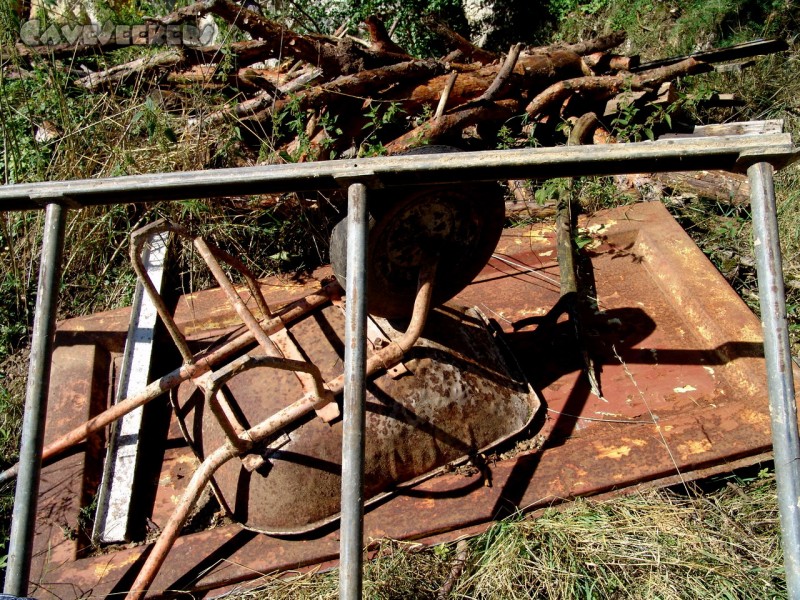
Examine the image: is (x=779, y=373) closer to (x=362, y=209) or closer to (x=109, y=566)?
(x=362, y=209)

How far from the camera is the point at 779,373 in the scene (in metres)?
1.61

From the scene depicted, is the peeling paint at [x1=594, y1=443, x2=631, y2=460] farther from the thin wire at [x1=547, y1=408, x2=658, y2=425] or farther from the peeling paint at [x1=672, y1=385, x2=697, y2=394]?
the peeling paint at [x1=672, y1=385, x2=697, y2=394]

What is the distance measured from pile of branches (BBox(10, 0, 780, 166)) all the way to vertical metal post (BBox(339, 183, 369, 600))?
2338 mm

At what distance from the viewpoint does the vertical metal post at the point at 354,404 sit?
5.37 ft

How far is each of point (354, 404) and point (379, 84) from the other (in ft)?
11.3

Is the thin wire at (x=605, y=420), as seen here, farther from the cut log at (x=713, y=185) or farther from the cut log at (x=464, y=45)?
the cut log at (x=464, y=45)

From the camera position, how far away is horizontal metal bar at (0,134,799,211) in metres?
1.71

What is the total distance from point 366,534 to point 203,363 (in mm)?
913

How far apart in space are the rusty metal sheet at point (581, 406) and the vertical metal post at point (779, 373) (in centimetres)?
75

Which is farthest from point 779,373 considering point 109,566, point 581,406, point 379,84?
point 379,84

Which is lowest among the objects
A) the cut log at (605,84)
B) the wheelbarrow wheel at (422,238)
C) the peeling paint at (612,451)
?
the peeling paint at (612,451)

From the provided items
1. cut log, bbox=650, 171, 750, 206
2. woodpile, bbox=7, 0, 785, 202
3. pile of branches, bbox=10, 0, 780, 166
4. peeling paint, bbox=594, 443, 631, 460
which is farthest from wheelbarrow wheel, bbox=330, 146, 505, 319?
cut log, bbox=650, 171, 750, 206

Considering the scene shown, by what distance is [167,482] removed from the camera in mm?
2611
